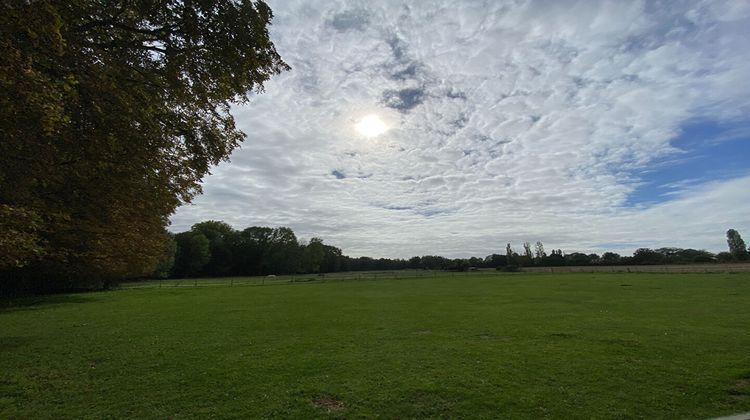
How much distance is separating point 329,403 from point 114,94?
21.7ft

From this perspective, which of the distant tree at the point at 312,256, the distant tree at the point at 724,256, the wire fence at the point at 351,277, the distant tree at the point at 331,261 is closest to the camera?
the wire fence at the point at 351,277

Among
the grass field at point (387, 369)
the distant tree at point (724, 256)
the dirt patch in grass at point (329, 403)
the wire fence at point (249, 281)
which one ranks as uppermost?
the distant tree at point (724, 256)

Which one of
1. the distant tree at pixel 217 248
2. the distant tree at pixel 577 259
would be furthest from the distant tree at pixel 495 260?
the distant tree at pixel 217 248

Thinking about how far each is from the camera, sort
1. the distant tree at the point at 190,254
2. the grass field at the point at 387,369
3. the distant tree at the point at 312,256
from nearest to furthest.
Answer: the grass field at the point at 387,369, the distant tree at the point at 190,254, the distant tree at the point at 312,256

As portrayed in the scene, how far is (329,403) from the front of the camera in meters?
7.50

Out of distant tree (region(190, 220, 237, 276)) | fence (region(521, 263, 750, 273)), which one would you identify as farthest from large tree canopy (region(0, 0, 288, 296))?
distant tree (region(190, 220, 237, 276))

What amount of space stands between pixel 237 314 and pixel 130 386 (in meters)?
14.1

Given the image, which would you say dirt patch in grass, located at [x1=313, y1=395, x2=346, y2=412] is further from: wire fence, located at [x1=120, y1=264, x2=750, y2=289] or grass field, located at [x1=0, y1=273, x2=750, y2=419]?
wire fence, located at [x1=120, y1=264, x2=750, y2=289]

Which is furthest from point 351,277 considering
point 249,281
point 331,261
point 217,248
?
point 331,261

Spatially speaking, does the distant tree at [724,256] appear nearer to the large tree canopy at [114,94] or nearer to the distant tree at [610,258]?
the distant tree at [610,258]

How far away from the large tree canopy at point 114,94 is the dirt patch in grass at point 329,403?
5.87 m

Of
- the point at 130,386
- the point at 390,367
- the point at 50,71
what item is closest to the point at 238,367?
the point at 130,386

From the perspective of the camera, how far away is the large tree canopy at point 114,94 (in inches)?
213

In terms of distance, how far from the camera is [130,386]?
8.66 m
